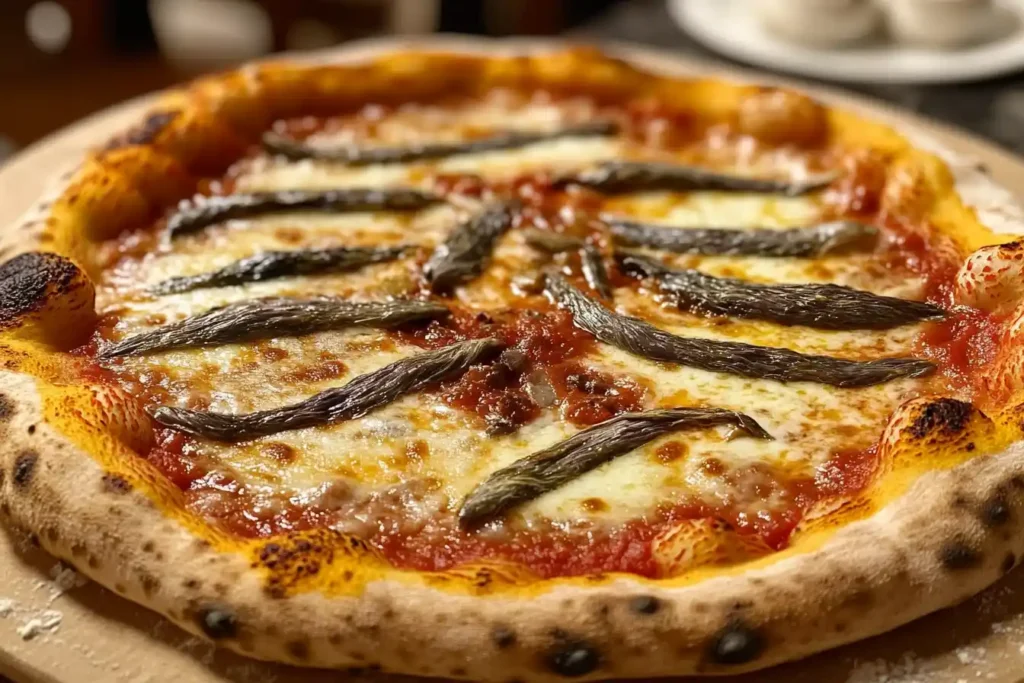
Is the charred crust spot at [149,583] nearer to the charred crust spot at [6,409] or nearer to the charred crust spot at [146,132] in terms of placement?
the charred crust spot at [6,409]

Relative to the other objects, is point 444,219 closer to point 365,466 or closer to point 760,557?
point 365,466

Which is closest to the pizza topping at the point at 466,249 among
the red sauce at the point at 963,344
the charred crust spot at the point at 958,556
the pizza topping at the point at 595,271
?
the pizza topping at the point at 595,271

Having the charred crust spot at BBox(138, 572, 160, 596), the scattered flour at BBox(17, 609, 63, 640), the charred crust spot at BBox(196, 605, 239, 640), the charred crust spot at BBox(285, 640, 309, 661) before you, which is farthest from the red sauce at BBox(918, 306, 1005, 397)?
the scattered flour at BBox(17, 609, 63, 640)

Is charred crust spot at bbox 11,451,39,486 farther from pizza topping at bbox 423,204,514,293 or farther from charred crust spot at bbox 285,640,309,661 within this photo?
pizza topping at bbox 423,204,514,293

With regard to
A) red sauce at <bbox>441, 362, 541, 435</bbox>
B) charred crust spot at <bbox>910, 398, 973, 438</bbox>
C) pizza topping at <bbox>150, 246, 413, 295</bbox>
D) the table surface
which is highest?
pizza topping at <bbox>150, 246, 413, 295</bbox>

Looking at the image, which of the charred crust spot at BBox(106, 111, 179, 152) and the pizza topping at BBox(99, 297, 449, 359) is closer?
the pizza topping at BBox(99, 297, 449, 359)

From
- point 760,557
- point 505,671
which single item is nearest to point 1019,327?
point 760,557

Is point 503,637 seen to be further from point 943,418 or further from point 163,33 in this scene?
point 163,33
